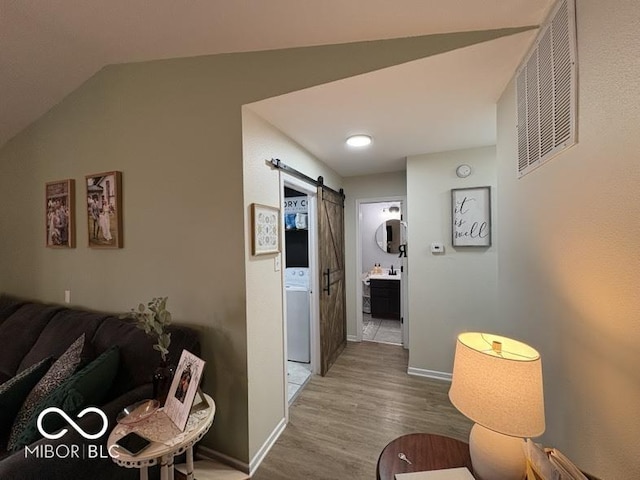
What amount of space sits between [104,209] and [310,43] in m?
2.01

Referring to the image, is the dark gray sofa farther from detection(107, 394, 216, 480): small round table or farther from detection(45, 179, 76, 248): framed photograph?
detection(45, 179, 76, 248): framed photograph

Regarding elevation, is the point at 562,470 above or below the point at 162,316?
below

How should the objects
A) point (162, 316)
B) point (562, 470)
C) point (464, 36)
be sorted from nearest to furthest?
point (562, 470) < point (464, 36) < point (162, 316)

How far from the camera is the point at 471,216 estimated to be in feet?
9.03

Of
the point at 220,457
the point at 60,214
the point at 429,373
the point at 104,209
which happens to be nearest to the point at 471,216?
the point at 429,373

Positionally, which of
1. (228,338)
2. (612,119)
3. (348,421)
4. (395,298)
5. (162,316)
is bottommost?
(348,421)

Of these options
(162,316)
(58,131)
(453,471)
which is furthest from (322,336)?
(58,131)

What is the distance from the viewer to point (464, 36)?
131 cm

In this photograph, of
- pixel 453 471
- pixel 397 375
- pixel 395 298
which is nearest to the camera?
pixel 453 471

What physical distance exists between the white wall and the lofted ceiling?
16.0 inches

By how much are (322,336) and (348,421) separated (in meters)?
0.89

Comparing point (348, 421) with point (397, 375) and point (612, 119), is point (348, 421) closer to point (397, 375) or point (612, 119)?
point (397, 375)

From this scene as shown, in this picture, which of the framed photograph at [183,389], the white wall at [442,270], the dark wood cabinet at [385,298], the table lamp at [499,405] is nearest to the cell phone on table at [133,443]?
the framed photograph at [183,389]

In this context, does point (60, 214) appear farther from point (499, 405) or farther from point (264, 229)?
point (499, 405)
